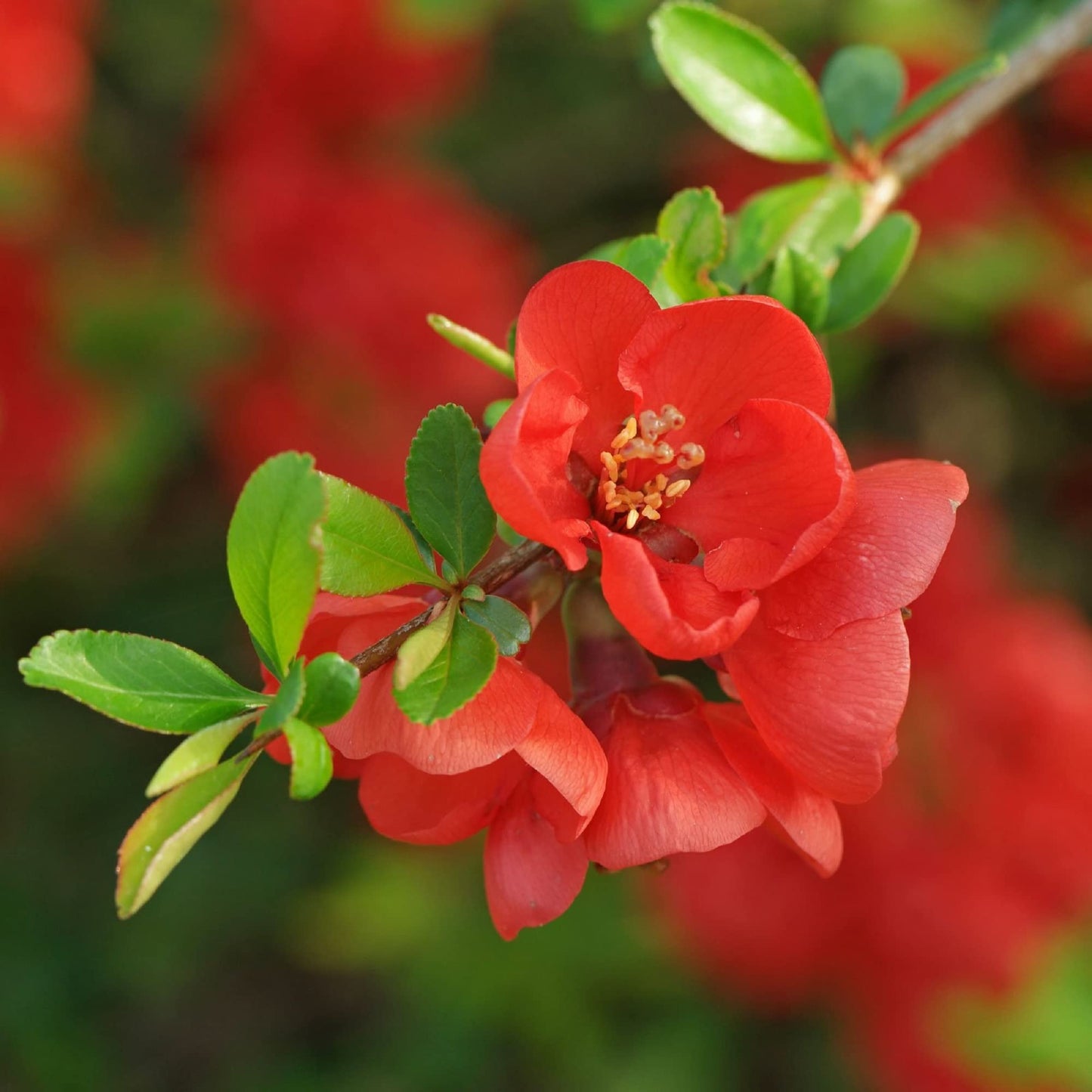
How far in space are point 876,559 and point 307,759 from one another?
237 mm

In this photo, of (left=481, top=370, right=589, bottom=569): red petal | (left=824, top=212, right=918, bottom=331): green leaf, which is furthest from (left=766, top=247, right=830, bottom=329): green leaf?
(left=481, top=370, right=589, bottom=569): red petal

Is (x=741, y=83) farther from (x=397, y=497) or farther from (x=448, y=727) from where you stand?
(x=397, y=497)

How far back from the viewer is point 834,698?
51 centimetres

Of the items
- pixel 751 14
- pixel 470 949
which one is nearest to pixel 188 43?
pixel 751 14

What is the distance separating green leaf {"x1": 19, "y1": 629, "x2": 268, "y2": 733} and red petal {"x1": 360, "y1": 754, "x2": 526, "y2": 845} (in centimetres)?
8

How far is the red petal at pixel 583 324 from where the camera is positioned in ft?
1.71

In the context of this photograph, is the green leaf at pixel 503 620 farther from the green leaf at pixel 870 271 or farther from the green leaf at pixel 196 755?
the green leaf at pixel 870 271

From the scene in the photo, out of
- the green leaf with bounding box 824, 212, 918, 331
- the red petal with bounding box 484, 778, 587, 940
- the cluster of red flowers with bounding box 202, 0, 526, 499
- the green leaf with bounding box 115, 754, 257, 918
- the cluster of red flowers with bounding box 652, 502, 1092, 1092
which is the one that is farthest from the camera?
the cluster of red flowers with bounding box 202, 0, 526, 499

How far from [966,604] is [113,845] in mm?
1460

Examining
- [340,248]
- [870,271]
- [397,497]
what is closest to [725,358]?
[870,271]

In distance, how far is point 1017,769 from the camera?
158cm

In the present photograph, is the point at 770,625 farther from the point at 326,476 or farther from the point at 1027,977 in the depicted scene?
the point at 1027,977

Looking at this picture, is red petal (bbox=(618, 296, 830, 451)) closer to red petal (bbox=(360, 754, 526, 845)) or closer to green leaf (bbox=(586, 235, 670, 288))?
green leaf (bbox=(586, 235, 670, 288))

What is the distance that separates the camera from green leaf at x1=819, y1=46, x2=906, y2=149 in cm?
77
